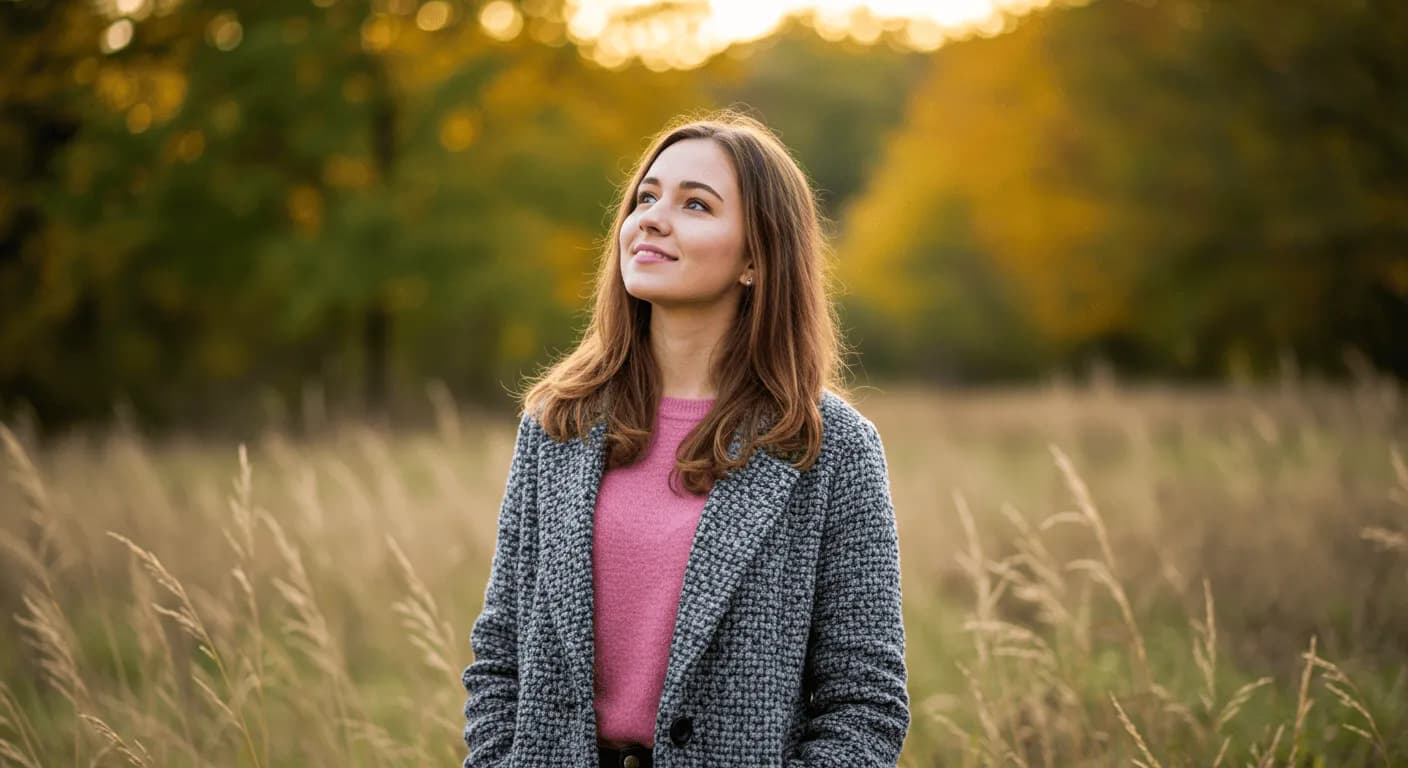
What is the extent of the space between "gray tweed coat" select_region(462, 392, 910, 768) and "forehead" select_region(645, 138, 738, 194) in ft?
1.66

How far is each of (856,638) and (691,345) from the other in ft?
2.08

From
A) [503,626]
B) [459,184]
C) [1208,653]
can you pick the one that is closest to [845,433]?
[503,626]

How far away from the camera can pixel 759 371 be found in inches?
75.7

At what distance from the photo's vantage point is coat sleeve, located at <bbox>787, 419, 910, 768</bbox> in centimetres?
175

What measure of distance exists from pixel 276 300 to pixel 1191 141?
12.3 m

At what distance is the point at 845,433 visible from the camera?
1875 mm

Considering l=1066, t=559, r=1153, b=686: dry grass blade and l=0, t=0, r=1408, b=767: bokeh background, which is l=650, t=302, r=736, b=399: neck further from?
l=0, t=0, r=1408, b=767: bokeh background

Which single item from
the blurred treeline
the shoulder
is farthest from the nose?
the blurred treeline

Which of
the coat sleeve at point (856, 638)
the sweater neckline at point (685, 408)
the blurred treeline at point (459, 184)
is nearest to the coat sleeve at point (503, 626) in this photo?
the sweater neckline at point (685, 408)

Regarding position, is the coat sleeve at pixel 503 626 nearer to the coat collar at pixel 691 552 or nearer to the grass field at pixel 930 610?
the coat collar at pixel 691 552

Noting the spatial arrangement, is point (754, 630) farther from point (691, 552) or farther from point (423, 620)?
point (423, 620)

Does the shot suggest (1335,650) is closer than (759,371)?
No

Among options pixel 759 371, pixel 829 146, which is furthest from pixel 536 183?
pixel 829 146

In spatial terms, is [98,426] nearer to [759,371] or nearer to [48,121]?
[48,121]
